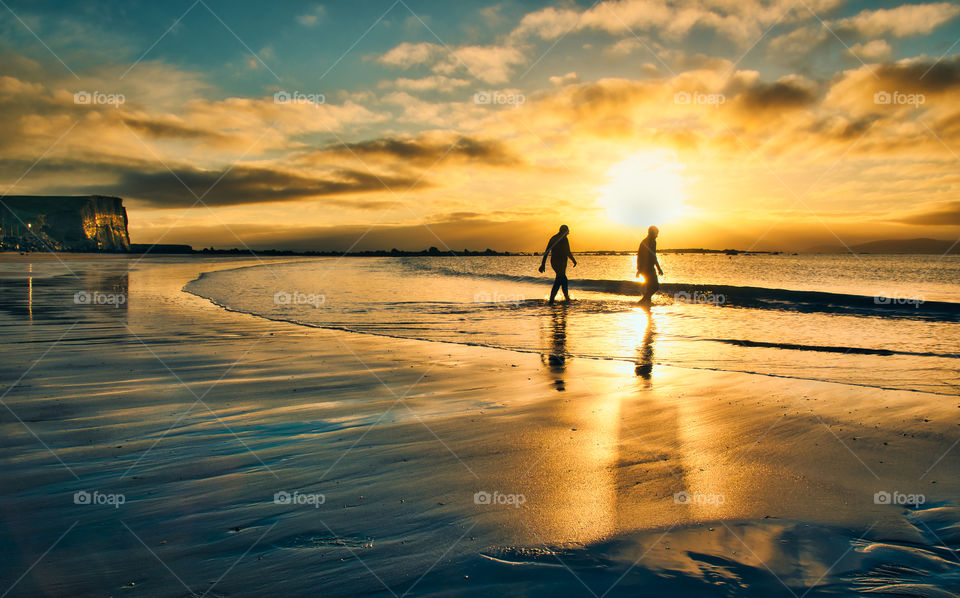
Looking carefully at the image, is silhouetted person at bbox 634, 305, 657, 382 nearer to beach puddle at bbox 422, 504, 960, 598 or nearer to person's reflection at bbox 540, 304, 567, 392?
person's reflection at bbox 540, 304, 567, 392

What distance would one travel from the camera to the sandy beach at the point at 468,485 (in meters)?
2.61

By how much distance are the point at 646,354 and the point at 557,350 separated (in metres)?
1.51

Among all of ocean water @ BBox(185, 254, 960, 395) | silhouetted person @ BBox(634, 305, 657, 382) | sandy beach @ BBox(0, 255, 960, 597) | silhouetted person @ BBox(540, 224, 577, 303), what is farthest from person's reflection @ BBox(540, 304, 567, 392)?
silhouetted person @ BBox(540, 224, 577, 303)

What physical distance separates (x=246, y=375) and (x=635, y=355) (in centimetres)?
603

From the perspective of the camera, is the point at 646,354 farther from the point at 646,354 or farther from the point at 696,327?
the point at 696,327

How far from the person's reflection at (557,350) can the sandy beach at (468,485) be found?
253 millimetres

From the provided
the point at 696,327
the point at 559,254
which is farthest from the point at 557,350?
the point at 559,254

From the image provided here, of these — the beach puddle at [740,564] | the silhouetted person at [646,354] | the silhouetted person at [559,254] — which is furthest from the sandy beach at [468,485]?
the silhouetted person at [559,254]

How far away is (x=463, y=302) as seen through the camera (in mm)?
19609

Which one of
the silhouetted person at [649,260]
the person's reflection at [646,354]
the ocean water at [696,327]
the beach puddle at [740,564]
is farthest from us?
the silhouetted person at [649,260]

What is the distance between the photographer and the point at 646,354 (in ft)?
30.5

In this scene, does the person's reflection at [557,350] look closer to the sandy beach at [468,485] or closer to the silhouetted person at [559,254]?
the sandy beach at [468,485]

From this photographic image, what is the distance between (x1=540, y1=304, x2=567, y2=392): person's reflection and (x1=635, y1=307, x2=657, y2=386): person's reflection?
111 cm

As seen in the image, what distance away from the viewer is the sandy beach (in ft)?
8.57
